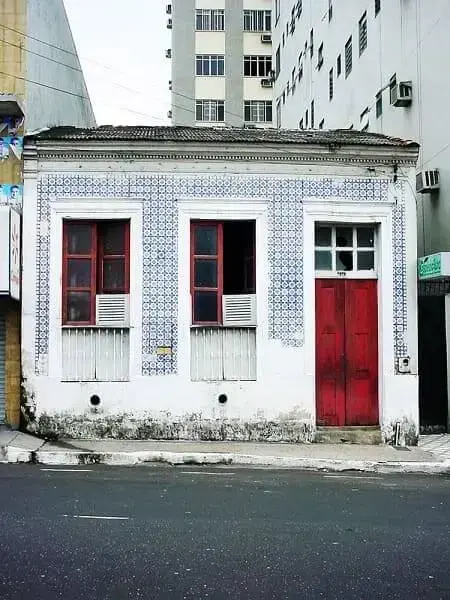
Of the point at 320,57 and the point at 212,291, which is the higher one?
the point at 320,57

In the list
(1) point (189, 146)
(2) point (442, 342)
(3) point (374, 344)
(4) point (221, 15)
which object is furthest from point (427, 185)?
(4) point (221, 15)

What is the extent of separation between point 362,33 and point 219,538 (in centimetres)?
2067

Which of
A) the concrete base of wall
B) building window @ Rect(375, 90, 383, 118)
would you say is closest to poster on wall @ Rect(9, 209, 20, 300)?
the concrete base of wall

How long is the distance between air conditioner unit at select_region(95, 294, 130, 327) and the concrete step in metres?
3.69

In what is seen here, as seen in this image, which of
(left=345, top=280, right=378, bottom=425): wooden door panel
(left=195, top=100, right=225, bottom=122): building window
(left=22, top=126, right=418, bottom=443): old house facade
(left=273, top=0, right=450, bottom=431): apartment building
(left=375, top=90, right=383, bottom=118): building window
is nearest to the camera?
Result: (left=22, top=126, right=418, bottom=443): old house facade

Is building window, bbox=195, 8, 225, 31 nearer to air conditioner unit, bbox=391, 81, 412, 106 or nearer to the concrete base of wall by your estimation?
air conditioner unit, bbox=391, 81, 412, 106

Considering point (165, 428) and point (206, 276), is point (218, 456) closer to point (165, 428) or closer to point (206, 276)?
point (165, 428)

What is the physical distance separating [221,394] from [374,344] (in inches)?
108

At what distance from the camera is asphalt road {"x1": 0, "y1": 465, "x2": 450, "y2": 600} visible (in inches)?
195

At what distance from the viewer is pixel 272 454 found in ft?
35.2

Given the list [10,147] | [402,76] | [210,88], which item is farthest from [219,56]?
[10,147]

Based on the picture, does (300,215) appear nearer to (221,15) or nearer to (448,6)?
(448,6)

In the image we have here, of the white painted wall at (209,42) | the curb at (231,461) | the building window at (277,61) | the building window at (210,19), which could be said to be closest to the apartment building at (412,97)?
the curb at (231,461)

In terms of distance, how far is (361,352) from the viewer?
12375 mm
